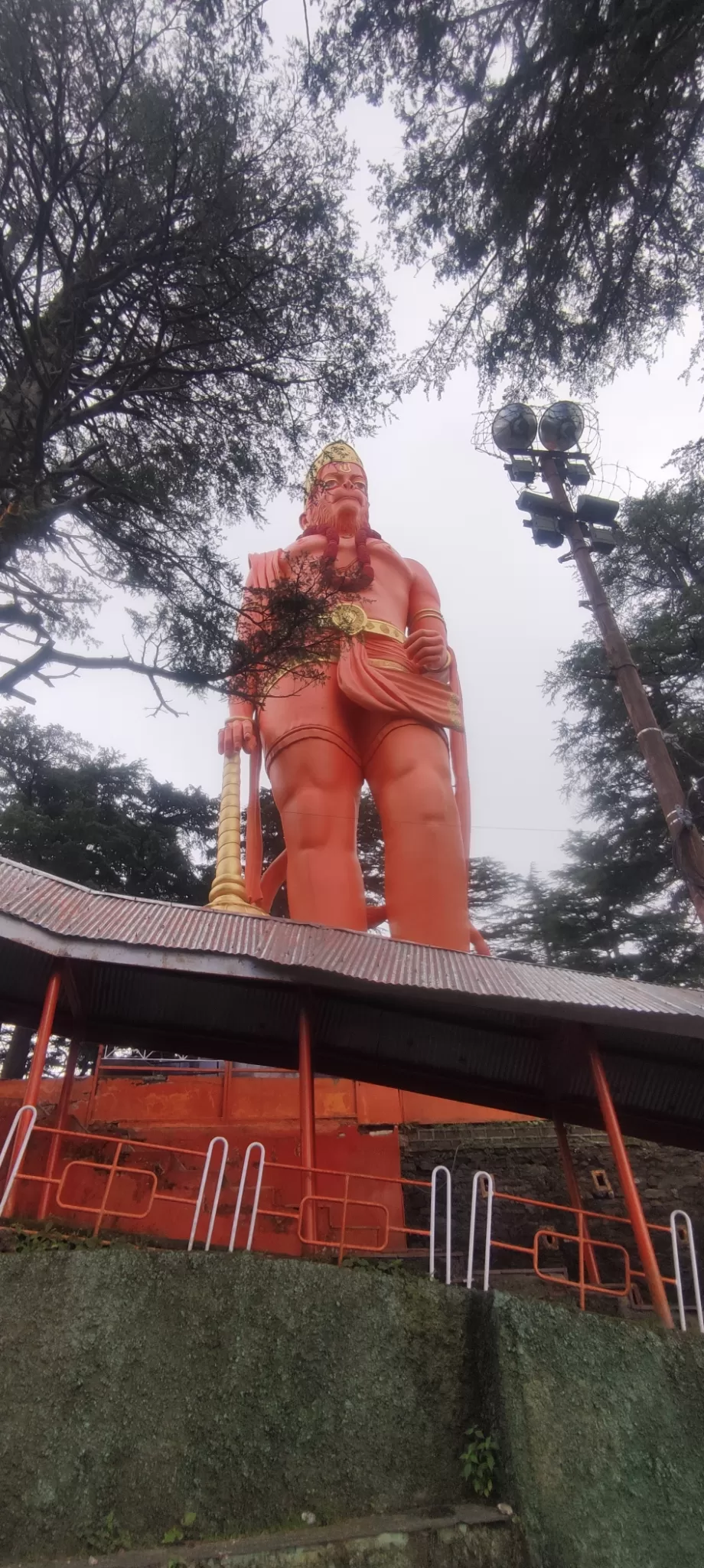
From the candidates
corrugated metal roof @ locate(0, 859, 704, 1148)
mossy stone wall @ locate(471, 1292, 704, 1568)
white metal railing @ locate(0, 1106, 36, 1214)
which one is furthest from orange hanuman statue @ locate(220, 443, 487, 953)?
mossy stone wall @ locate(471, 1292, 704, 1568)

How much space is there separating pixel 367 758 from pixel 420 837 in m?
1.24

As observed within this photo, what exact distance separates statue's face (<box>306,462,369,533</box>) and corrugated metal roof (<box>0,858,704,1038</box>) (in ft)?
21.2

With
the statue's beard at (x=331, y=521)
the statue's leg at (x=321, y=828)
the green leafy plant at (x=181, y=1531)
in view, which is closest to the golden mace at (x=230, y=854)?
the statue's leg at (x=321, y=828)

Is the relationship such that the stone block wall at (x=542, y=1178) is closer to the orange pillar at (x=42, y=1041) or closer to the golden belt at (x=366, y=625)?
the orange pillar at (x=42, y=1041)

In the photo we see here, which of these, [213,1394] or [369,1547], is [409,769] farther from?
[369,1547]

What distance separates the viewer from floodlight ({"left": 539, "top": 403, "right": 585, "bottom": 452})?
34.3 ft

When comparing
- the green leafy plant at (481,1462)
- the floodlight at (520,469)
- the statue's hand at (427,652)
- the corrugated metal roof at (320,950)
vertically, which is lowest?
the green leafy plant at (481,1462)

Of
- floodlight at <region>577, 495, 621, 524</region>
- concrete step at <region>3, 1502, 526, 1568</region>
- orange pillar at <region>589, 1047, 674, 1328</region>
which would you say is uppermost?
floodlight at <region>577, 495, 621, 524</region>

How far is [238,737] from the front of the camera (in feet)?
34.3

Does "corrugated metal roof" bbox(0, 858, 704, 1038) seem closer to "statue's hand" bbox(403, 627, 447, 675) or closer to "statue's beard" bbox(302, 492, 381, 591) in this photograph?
"statue's hand" bbox(403, 627, 447, 675)

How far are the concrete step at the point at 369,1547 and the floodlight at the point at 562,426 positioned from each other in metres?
9.70

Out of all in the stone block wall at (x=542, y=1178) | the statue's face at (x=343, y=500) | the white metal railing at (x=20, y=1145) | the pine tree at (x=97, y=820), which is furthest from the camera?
the pine tree at (x=97, y=820)

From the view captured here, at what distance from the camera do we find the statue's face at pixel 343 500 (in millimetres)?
11180

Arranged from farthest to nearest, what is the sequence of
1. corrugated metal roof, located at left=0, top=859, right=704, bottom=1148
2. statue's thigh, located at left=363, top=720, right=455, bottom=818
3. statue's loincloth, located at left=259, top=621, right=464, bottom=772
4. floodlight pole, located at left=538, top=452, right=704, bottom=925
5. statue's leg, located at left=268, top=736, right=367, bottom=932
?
statue's loincloth, located at left=259, top=621, right=464, bottom=772 → statue's thigh, located at left=363, top=720, right=455, bottom=818 → statue's leg, located at left=268, top=736, right=367, bottom=932 → floodlight pole, located at left=538, top=452, right=704, bottom=925 → corrugated metal roof, located at left=0, top=859, right=704, bottom=1148
